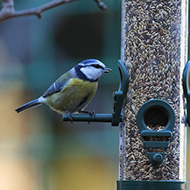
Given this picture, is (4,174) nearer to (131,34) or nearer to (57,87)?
(57,87)

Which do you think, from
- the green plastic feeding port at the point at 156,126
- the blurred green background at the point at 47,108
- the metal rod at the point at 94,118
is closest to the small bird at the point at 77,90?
the metal rod at the point at 94,118

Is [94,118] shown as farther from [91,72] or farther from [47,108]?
[47,108]

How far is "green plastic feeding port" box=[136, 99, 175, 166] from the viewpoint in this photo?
473cm

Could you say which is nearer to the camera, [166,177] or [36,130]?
[166,177]

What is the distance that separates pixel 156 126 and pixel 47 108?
5.91 meters

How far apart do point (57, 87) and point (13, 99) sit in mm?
4958

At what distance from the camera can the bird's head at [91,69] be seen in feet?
17.8

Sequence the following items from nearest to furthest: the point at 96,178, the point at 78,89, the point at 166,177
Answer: the point at 166,177, the point at 78,89, the point at 96,178

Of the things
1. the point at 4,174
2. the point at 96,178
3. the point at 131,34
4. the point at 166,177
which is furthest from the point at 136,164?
the point at 4,174

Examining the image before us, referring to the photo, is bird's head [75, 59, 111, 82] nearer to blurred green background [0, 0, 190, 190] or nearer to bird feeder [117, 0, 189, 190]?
bird feeder [117, 0, 189, 190]

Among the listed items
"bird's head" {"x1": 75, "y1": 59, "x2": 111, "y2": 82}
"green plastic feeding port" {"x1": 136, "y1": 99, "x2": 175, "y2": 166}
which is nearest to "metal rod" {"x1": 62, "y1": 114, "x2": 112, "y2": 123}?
"green plastic feeding port" {"x1": 136, "y1": 99, "x2": 175, "y2": 166}

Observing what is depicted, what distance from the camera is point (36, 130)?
10.6 meters

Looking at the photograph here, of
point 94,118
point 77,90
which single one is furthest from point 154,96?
point 77,90

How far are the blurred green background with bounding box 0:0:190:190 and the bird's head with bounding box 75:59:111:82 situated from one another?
4211mm
